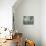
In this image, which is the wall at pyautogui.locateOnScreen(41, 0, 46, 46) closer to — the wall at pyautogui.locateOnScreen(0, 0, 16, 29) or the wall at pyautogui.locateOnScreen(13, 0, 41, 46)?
the wall at pyautogui.locateOnScreen(13, 0, 41, 46)

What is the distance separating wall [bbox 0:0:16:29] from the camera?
4.27 metres

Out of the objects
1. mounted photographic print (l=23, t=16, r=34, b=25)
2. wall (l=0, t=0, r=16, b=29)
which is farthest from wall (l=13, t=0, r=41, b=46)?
wall (l=0, t=0, r=16, b=29)

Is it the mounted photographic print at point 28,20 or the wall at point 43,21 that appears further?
the mounted photographic print at point 28,20

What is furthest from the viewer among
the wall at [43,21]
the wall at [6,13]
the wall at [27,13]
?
the wall at [27,13]

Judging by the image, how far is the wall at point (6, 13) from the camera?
4266 mm

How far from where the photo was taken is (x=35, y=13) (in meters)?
5.70


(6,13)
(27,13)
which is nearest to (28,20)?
(27,13)

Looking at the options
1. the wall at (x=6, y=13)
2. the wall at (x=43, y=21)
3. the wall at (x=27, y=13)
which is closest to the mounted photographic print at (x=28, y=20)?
the wall at (x=27, y=13)

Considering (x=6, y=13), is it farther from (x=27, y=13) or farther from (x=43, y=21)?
(x=43, y=21)

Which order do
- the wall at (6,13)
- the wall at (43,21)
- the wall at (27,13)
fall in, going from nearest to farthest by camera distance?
A: the wall at (6,13) → the wall at (43,21) → the wall at (27,13)

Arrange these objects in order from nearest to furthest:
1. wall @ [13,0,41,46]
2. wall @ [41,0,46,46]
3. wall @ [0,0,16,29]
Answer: wall @ [0,0,16,29] → wall @ [41,0,46,46] → wall @ [13,0,41,46]

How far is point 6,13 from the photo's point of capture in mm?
4320

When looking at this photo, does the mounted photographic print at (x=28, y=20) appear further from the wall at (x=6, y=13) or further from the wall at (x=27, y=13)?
the wall at (x=6, y=13)

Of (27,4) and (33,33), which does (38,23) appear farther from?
(27,4)
